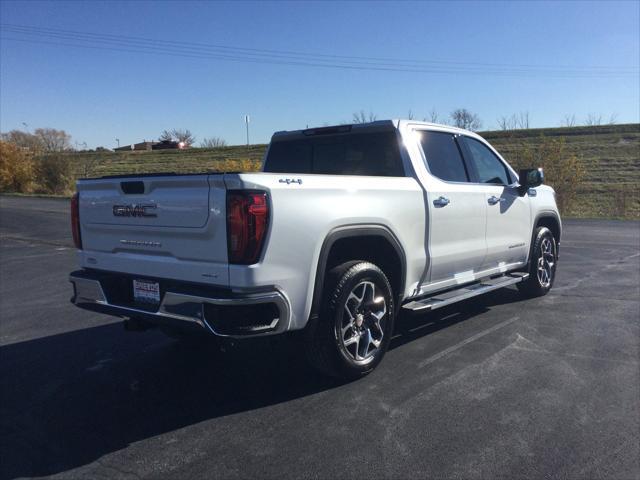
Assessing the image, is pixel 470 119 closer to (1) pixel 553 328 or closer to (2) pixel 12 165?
(2) pixel 12 165

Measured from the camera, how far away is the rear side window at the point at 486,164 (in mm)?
6055

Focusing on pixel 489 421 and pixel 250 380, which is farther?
pixel 250 380

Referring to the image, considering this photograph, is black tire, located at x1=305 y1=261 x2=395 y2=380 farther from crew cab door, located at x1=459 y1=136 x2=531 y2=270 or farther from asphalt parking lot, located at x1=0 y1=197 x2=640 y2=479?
crew cab door, located at x1=459 y1=136 x2=531 y2=270

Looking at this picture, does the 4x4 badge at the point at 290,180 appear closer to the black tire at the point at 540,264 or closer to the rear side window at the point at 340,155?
the rear side window at the point at 340,155

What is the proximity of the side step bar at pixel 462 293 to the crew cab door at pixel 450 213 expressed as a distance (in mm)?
96

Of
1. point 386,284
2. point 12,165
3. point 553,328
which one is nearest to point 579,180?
point 553,328

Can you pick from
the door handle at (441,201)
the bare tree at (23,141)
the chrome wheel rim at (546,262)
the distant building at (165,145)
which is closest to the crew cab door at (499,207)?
the chrome wheel rim at (546,262)

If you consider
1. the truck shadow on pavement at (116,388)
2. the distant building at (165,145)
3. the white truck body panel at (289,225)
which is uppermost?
the distant building at (165,145)

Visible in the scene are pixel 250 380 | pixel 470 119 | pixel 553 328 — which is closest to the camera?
pixel 250 380

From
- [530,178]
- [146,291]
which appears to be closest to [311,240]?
[146,291]

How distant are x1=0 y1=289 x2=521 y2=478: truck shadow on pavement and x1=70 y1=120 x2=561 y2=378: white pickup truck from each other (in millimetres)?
474

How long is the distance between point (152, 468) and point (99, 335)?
2.92 metres

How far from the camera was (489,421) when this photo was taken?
11.9 feet

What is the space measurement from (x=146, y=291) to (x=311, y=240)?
123cm
